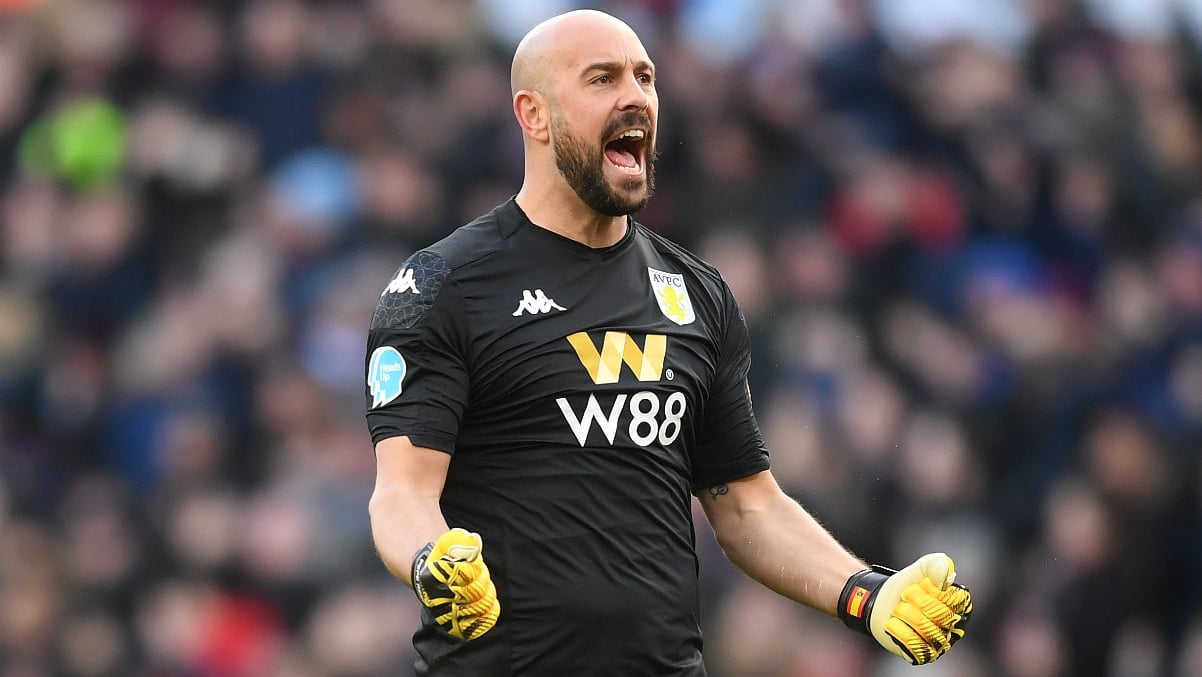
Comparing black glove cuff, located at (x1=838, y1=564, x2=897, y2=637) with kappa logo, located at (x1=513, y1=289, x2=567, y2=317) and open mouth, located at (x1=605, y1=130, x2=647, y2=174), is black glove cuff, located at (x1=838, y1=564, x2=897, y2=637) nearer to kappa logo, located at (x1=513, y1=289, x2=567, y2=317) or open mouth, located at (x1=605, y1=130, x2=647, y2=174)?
kappa logo, located at (x1=513, y1=289, x2=567, y2=317)

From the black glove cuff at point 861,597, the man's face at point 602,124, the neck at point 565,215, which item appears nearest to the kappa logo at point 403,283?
the neck at point 565,215

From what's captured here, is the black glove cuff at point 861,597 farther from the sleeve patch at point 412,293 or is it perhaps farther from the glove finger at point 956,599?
the sleeve patch at point 412,293

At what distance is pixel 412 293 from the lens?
4543mm

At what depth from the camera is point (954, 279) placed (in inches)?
395

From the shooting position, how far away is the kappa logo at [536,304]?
4.60 meters

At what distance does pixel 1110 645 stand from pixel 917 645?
5068 millimetres

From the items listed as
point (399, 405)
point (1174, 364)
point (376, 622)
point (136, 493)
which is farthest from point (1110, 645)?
point (399, 405)

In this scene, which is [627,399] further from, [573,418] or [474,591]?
[474,591]

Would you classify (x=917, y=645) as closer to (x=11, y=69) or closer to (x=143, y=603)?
(x=143, y=603)

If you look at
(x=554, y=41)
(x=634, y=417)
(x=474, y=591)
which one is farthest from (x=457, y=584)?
(x=554, y=41)

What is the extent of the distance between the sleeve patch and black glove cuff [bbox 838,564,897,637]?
1.27 m

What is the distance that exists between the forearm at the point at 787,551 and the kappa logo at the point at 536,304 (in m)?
0.76

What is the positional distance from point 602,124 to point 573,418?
0.74 meters

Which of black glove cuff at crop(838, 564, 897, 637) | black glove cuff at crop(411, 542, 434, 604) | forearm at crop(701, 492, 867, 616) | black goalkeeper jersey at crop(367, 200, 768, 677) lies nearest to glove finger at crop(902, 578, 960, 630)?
black glove cuff at crop(838, 564, 897, 637)
